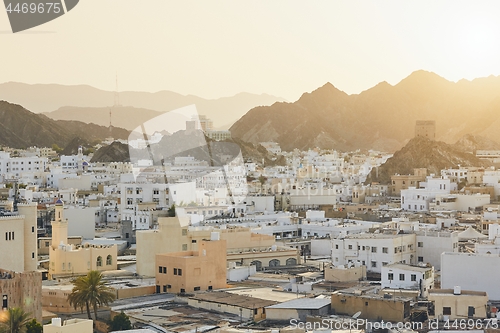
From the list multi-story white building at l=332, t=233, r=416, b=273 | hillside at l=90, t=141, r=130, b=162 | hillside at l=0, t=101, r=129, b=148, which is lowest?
multi-story white building at l=332, t=233, r=416, b=273

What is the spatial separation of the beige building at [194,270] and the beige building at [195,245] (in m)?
2.91

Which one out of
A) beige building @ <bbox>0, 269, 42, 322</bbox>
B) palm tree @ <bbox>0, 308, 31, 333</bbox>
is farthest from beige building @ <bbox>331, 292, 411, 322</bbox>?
palm tree @ <bbox>0, 308, 31, 333</bbox>

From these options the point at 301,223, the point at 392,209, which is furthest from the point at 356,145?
the point at 301,223

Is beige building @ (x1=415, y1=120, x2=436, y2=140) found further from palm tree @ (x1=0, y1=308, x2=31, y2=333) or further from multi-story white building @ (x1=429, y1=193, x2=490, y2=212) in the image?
palm tree @ (x1=0, y1=308, x2=31, y2=333)

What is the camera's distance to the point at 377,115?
167875 mm

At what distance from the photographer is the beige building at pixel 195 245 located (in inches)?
989

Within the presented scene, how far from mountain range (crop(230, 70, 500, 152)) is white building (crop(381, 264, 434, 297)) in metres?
118

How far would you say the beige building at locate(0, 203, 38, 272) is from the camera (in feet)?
70.4

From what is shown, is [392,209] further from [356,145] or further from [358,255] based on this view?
[356,145]

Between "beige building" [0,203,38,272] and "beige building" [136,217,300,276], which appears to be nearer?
"beige building" [0,203,38,272]

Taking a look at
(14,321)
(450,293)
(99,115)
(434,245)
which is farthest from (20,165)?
(99,115)

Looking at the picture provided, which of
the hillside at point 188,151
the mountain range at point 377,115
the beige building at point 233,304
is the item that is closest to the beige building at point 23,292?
the beige building at point 233,304

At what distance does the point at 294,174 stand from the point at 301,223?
2857cm

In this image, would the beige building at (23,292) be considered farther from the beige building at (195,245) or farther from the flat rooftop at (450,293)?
the flat rooftop at (450,293)
